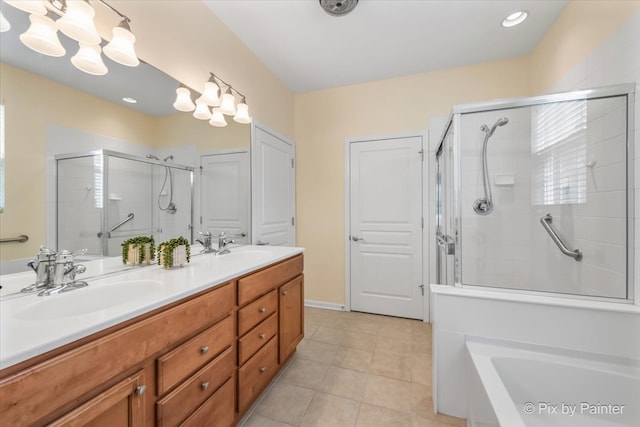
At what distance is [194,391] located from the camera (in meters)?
1.01

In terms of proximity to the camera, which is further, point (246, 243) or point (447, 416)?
point (246, 243)

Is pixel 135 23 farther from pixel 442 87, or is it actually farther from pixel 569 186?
pixel 569 186

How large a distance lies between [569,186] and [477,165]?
21.8 inches

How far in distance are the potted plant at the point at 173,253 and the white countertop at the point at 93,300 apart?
3cm

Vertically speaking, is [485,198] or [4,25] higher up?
[4,25]

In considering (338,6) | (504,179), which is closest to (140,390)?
(338,6)

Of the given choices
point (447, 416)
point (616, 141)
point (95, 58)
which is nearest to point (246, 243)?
point (95, 58)

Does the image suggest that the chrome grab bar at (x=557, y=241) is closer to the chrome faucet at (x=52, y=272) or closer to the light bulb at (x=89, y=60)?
the chrome faucet at (x=52, y=272)

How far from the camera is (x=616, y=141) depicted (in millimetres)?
1339

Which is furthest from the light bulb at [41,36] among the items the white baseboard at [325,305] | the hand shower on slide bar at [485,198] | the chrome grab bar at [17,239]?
the white baseboard at [325,305]

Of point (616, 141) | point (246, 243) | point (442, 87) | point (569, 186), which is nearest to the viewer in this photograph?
point (616, 141)

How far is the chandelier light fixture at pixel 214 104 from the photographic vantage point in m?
1.62

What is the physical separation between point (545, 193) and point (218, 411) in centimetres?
249

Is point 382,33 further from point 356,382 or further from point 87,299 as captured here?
point 356,382
